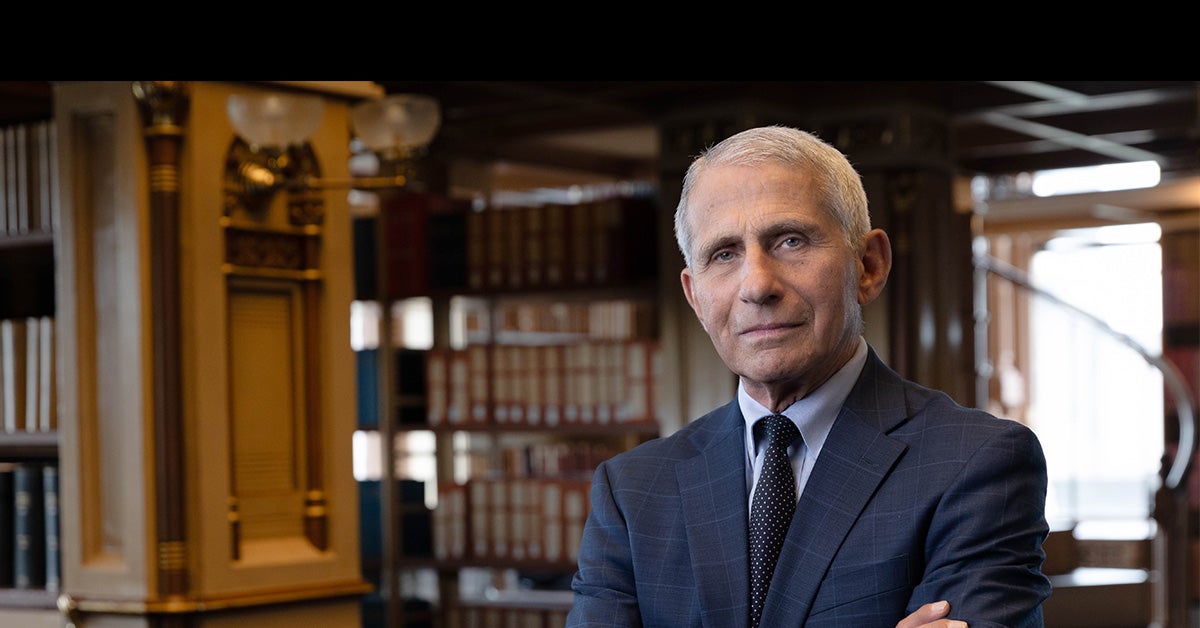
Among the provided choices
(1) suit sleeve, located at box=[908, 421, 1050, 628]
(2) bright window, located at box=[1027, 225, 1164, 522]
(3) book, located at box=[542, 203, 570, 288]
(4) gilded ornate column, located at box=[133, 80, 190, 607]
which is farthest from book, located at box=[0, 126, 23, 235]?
(2) bright window, located at box=[1027, 225, 1164, 522]

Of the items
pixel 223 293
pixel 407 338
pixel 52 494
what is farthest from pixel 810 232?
pixel 407 338

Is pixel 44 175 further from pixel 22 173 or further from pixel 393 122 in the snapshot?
pixel 393 122

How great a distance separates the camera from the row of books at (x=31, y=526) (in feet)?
14.0

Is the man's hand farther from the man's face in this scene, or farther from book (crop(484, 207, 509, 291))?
book (crop(484, 207, 509, 291))

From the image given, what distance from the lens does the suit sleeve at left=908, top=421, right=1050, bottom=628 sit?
152cm

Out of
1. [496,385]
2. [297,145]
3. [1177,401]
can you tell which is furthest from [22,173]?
[1177,401]

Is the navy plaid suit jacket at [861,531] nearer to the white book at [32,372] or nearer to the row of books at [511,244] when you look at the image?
the white book at [32,372]

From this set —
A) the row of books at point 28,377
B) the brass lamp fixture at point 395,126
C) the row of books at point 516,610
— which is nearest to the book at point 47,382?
the row of books at point 28,377

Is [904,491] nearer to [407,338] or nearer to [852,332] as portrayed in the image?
[852,332]

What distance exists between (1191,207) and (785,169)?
30.3ft

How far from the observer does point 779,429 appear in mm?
1666

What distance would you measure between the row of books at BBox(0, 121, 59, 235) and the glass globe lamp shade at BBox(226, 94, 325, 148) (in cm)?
66

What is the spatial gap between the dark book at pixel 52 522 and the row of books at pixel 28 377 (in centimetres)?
14

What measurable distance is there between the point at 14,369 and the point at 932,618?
3444mm
